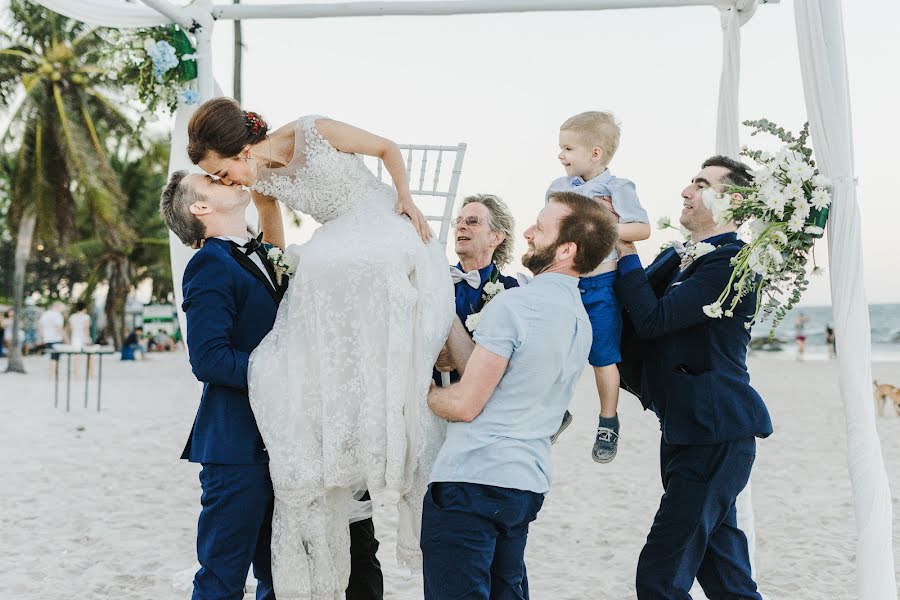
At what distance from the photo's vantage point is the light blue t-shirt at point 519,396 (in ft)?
7.91

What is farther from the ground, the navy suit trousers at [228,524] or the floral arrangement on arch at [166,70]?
the floral arrangement on arch at [166,70]

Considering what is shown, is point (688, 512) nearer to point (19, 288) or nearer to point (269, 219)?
point (269, 219)

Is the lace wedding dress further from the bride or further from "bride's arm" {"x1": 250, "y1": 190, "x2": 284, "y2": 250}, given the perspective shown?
"bride's arm" {"x1": 250, "y1": 190, "x2": 284, "y2": 250}

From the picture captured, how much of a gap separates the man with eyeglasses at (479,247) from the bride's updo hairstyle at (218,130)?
102 centimetres

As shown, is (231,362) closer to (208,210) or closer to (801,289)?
(208,210)

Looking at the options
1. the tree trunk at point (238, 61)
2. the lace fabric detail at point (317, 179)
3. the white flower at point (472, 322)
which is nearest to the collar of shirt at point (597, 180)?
the white flower at point (472, 322)

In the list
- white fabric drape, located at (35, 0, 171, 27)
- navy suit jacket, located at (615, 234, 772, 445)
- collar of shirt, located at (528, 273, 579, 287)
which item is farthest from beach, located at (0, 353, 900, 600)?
white fabric drape, located at (35, 0, 171, 27)

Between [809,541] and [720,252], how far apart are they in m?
3.65

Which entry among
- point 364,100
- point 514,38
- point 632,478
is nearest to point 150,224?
point 514,38

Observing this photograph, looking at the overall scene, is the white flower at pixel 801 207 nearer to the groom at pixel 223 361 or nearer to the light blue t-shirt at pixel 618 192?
the light blue t-shirt at pixel 618 192

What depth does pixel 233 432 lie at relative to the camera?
2.60 meters

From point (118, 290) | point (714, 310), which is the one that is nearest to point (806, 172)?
point (714, 310)

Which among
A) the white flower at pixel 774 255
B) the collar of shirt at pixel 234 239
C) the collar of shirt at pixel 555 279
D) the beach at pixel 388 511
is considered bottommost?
the beach at pixel 388 511

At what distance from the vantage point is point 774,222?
9.36ft
